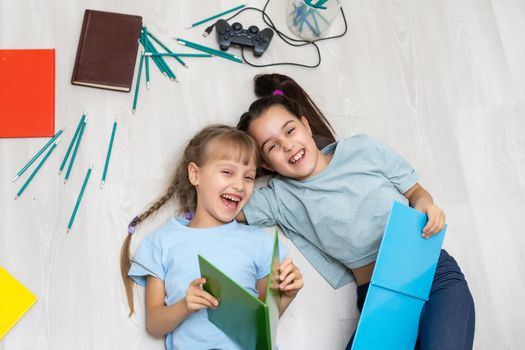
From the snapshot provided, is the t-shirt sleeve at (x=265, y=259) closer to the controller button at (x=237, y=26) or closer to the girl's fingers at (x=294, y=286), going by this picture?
the girl's fingers at (x=294, y=286)

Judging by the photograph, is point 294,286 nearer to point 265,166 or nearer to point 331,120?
point 265,166

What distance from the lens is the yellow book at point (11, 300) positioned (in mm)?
1251

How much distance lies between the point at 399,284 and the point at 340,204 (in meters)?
0.24

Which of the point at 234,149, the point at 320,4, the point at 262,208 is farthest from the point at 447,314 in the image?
the point at 320,4

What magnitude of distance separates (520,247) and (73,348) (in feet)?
3.97

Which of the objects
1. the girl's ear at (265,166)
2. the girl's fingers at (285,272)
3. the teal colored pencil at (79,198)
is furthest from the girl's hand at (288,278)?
the teal colored pencil at (79,198)

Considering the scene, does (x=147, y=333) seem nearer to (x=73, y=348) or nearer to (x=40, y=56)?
(x=73, y=348)

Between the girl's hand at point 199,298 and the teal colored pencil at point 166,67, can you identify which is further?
the teal colored pencil at point 166,67

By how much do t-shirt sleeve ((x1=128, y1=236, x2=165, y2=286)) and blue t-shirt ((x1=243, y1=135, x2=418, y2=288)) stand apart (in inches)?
9.9

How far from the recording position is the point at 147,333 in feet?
4.23

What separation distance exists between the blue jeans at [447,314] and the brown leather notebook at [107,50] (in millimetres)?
943

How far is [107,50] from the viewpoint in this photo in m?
1.51

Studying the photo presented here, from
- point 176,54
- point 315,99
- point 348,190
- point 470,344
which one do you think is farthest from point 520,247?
point 176,54

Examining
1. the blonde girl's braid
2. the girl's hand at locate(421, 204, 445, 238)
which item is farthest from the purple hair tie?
the girl's hand at locate(421, 204, 445, 238)
